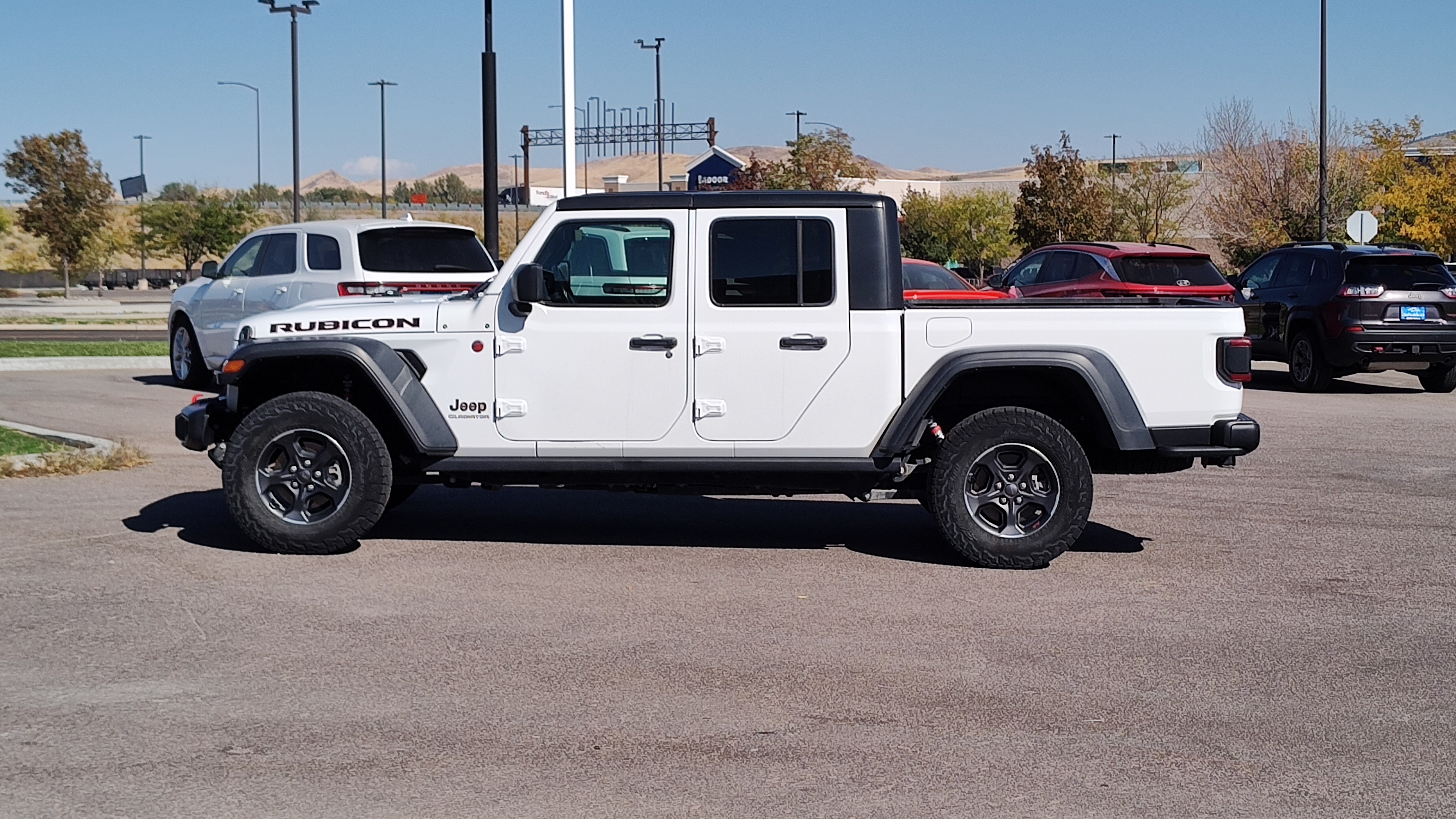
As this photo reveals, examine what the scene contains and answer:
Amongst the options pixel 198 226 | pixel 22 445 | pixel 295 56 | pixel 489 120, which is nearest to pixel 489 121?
pixel 489 120

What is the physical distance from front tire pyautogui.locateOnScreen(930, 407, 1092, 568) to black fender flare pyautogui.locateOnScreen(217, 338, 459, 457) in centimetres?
266

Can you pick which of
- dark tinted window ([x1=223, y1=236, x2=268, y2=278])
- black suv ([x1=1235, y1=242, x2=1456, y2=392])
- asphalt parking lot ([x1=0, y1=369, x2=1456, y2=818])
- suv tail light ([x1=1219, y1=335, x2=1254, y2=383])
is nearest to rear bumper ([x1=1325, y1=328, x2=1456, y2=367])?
black suv ([x1=1235, y1=242, x2=1456, y2=392])

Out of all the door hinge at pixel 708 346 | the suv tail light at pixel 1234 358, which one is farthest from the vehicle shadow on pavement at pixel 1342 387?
the door hinge at pixel 708 346

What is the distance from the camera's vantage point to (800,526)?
8930 millimetres

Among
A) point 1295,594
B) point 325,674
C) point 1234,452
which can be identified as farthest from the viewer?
point 1234,452

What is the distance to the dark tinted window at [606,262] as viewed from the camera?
25.3ft

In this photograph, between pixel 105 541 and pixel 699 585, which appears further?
pixel 105 541

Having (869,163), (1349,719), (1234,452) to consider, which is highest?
(869,163)

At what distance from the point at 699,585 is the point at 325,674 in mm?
2153

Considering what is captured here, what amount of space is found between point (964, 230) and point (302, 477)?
2314 inches

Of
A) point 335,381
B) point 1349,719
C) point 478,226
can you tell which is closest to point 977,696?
point 1349,719

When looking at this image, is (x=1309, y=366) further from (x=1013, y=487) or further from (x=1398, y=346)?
(x=1013, y=487)

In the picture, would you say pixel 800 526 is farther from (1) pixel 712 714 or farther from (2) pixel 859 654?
(1) pixel 712 714

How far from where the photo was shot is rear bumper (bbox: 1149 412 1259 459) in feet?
24.8
